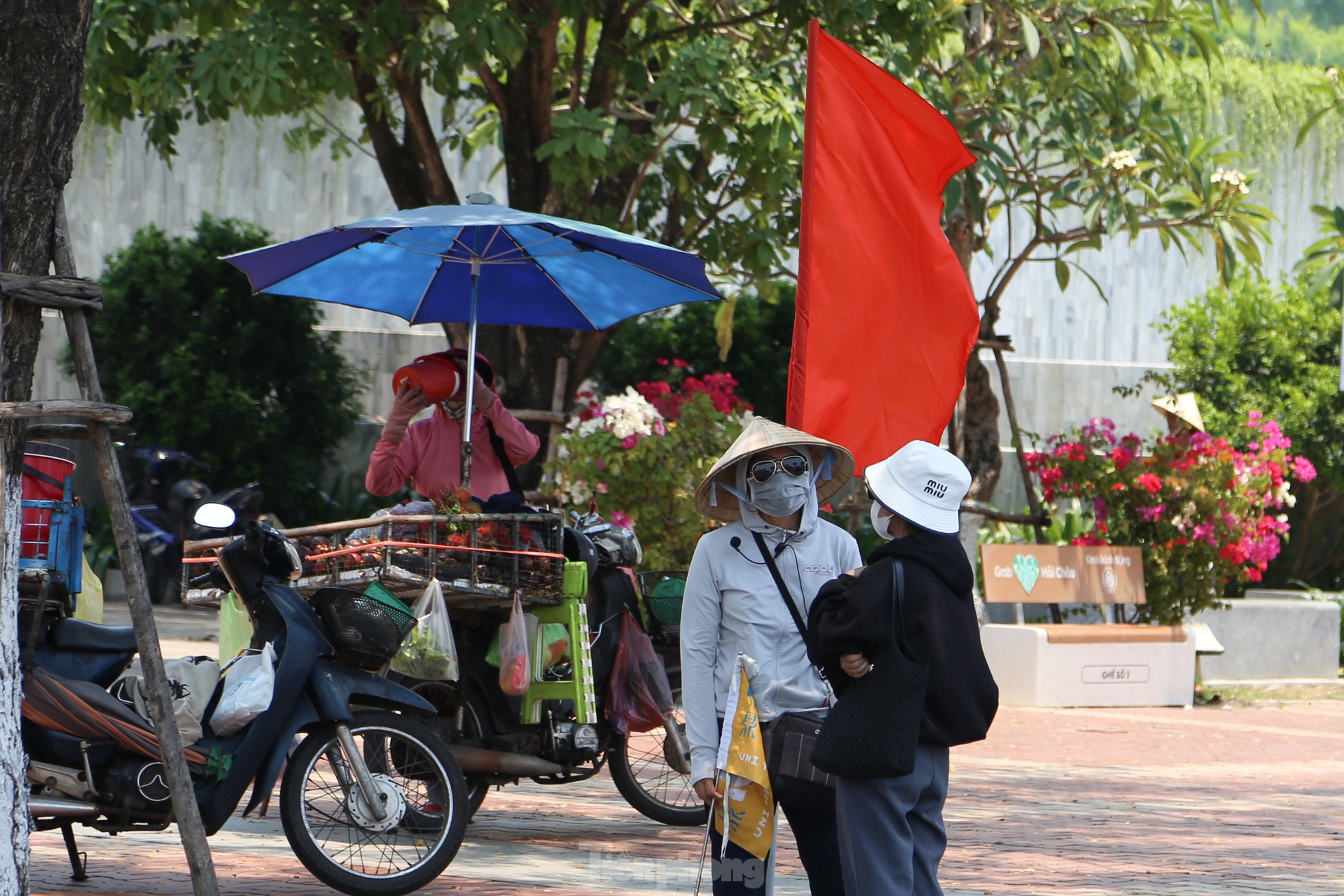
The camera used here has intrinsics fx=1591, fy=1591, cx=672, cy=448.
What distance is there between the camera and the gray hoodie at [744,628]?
15.1ft

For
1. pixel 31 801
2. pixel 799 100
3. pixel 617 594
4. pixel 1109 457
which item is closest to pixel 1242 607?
pixel 1109 457

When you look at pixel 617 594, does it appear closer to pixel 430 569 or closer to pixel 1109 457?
pixel 430 569

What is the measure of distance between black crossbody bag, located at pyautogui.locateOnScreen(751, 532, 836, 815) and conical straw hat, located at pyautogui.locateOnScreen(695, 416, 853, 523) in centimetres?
63

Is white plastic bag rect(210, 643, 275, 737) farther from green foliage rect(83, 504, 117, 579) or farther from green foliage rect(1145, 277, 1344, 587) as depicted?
green foliage rect(1145, 277, 1344, 587)

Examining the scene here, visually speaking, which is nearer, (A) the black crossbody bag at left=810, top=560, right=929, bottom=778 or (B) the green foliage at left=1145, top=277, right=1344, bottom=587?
(A) the black crossbody bag at left=810, top=560, right=929, bottom=778

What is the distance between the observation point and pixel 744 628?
15.2 ft

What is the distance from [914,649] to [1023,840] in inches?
144

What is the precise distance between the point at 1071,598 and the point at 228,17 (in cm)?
818

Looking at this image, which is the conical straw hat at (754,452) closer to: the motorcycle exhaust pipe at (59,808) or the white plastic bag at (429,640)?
the white plastic bag at (429,640)

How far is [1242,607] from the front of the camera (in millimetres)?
15406

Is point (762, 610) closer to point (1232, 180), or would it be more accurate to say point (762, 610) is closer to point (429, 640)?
point (429, 640)

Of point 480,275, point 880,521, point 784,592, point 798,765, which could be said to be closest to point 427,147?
point 480,275

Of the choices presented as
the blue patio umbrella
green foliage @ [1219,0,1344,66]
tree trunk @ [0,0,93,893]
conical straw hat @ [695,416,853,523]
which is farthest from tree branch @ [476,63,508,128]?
green foliage @ [1219,0,1344,66]

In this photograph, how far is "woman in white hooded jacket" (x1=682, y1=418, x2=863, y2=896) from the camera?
4.58 m
